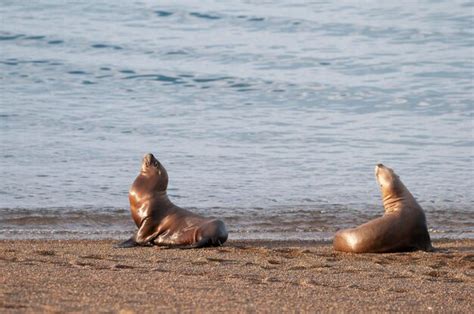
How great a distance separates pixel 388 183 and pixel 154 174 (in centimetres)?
193

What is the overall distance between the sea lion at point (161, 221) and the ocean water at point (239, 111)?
635mm

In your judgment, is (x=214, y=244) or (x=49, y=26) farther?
(x=49, y=26)

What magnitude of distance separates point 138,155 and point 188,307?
821cm

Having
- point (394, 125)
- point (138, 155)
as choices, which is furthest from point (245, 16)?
point (138, 155)

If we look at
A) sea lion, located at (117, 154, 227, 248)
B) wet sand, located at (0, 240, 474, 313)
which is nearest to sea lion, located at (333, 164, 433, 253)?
wet sand, located at (0, 240, 474, 313)

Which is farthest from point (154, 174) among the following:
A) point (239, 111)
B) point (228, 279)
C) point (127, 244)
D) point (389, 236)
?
point (239, 111)

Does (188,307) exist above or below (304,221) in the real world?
above

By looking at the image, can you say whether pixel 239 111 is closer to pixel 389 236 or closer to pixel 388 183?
pixel 388 183

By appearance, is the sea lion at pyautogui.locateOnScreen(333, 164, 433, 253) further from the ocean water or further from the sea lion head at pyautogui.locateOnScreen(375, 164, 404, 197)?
the ocean water

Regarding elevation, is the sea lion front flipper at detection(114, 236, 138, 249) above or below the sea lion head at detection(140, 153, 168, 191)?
below

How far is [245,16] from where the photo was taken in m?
28.9

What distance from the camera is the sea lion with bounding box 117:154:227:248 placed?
8.70 meters

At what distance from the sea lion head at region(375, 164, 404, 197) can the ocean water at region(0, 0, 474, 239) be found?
898 mm

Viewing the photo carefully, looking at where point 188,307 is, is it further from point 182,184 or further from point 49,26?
point 49,26
